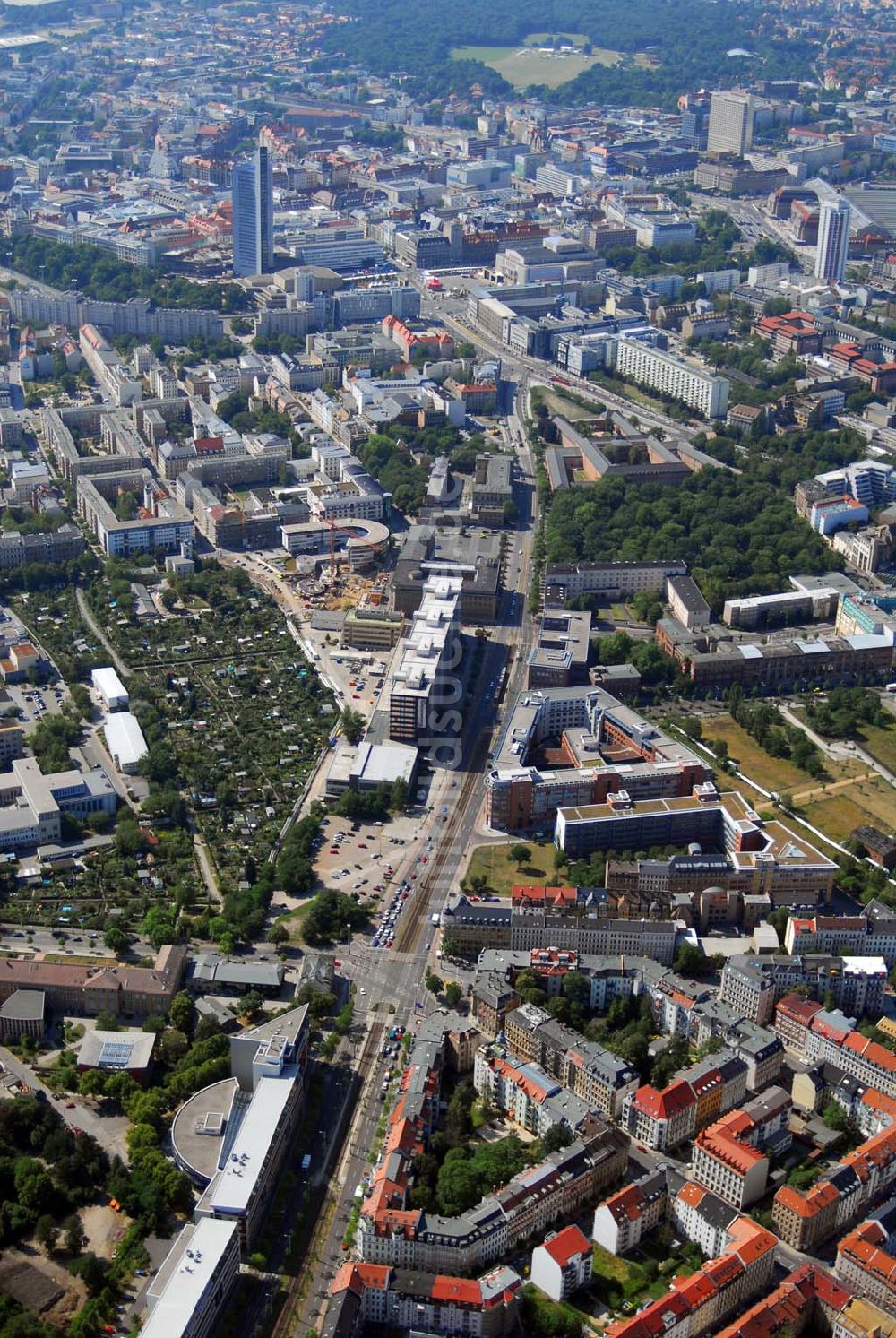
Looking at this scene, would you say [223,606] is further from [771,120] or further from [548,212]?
[771,120]

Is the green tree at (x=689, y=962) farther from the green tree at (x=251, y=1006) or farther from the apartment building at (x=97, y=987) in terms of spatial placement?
the apartment building at (x=97, y=987)

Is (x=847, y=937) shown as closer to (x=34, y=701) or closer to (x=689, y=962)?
(x=689, y=962)

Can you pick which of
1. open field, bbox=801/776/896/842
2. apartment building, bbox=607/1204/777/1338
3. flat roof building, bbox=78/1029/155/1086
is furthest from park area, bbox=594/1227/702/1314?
open field, bbox=801/776/896/842

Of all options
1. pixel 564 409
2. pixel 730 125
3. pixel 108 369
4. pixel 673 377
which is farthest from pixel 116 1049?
pixel 730 125

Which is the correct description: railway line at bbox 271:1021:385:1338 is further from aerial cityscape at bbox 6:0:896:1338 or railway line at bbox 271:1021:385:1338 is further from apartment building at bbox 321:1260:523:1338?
apartment building at bbox 321:1260:523:1338

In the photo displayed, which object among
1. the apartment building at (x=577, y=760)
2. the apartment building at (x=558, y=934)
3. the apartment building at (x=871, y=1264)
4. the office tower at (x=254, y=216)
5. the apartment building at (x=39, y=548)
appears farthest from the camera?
the office tower at (x=254, y=216)

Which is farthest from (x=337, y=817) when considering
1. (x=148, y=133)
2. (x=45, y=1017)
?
A: (x=148, y=133)

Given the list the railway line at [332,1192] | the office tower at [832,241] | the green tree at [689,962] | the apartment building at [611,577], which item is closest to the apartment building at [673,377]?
the office tower at [832,241]
